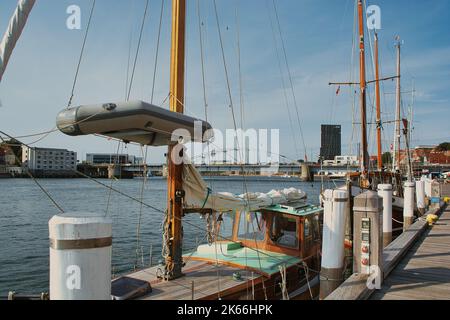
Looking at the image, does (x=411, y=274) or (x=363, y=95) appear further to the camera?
(x=363, y=95)

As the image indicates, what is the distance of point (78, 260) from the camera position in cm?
265

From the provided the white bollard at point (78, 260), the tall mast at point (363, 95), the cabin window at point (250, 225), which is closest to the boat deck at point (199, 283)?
the cabin window at point (250, 225)

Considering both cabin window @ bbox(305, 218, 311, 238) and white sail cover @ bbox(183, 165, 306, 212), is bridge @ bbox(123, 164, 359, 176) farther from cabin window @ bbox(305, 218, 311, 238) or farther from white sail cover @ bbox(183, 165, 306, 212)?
cabin window @ bbox(305, 218, 311, 238)

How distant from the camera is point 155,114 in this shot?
18.2 feet

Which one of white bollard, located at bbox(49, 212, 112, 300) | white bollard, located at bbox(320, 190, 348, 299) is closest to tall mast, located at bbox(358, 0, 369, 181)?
white bollard, located at bbox(320, 190, 348, 299)

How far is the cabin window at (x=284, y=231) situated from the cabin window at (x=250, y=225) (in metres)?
0.32

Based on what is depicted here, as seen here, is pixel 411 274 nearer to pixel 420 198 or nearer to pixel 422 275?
pixel 422 275

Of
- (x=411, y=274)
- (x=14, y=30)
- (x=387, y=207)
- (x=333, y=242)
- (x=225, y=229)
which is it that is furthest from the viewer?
(x=225, y=229)

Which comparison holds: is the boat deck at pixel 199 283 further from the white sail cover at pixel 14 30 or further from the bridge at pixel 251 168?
the white sail cover at pixel 14 30

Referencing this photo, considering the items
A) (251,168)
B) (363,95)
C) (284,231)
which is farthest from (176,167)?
(251,168)

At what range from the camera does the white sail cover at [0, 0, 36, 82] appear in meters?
3.77

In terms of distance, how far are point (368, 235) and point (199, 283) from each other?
314 cm

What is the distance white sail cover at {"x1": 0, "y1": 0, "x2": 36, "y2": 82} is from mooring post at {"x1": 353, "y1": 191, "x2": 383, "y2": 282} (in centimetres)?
526
